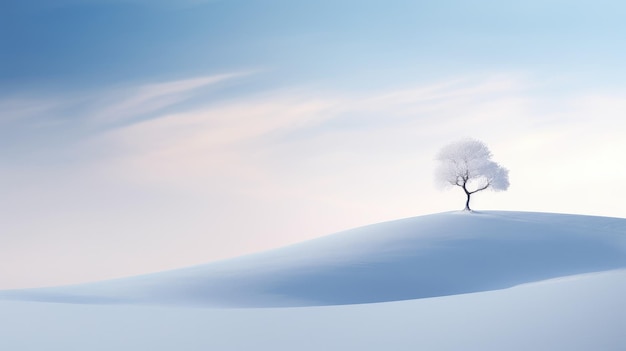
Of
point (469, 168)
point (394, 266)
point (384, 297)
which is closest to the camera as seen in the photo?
point (384, 297)

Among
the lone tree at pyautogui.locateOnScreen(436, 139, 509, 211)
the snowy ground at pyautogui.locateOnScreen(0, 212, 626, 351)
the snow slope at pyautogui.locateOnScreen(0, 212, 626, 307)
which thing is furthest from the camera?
the lone tree at pyautogui.locateOnScreen(436, 139, 509, 211)

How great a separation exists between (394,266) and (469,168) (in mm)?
13076

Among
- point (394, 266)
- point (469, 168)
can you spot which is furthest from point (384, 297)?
point (469, 168)

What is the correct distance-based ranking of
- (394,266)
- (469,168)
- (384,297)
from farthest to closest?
1. (469,168)
2. (394,266)
3. (384,297)

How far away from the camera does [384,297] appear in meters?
21.6

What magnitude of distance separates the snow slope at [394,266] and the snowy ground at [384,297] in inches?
3.2

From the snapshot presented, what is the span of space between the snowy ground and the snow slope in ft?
0.27

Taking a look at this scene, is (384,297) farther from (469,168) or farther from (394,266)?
(469,168)

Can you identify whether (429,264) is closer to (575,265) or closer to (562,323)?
(575,265)

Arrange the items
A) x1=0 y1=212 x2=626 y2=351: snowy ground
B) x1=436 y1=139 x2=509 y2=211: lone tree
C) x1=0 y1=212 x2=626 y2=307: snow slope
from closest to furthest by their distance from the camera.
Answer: x1=0 y1=212 x2=626 y2=351: snowy ground < x1=0 y1=212 x2=626 y2=307: snow slope < x1=436 y1=139 x2=509 y2=211: lone tree

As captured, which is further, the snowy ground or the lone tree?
A: the lone tree

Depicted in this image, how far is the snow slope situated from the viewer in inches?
854

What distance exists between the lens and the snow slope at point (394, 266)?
21.7 meters

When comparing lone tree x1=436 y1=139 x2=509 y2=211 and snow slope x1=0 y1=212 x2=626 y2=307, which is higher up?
lone tree x1=436 y1=139 x2=509 y2=211
